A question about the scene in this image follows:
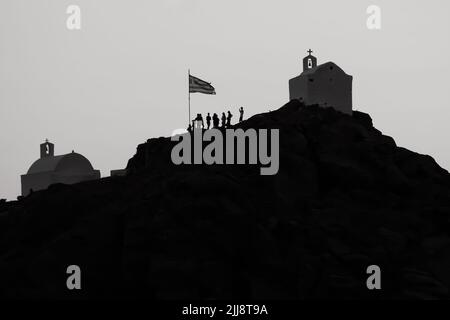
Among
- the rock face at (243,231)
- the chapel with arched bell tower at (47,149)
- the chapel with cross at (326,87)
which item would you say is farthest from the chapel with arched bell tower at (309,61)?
the chapel with arched bell tower at (47,149)

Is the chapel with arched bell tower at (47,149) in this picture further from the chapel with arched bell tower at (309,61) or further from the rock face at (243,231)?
the chapel with arched bell tower at (309,61)

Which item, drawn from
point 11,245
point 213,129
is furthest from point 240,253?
point 11,245

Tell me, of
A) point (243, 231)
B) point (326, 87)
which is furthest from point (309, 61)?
point (243, 231)

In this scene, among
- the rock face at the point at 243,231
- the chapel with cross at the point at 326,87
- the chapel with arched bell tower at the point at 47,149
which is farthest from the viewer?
the chapel with arched bell tower at the point at 47,149

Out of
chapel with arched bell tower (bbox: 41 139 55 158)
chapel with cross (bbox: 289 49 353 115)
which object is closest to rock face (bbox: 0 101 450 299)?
chapel with cross (bbox: 289 49 353 115)

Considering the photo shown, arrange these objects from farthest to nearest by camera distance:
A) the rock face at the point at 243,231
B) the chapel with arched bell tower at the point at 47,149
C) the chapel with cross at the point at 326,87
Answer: the chapel with arched bell tower at the point at 47,149 < the chapel with cross at the point at 326,87 < the rock face at the point at 243,231

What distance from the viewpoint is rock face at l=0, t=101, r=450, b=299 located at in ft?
119

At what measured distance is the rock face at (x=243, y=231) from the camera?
1432 inches

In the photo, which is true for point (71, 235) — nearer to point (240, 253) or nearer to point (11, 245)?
point (11, 245)

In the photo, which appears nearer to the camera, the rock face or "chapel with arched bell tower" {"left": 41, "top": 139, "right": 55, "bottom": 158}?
the rock face

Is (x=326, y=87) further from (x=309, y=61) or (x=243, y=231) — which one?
(x=243, y=231)

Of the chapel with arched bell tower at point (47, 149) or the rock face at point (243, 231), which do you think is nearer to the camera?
the rock face at point (243, 231)

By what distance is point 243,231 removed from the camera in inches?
1491

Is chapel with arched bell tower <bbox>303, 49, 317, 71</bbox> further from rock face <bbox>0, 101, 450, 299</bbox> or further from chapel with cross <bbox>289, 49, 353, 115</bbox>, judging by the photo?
rock face <bbox>0, 101, 450, 299</bbox>
